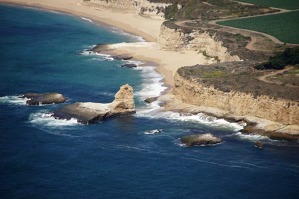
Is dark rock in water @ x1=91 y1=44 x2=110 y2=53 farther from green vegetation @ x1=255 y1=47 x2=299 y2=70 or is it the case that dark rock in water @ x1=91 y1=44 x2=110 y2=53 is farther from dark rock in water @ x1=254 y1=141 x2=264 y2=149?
dark rock in water @ x1=254 y1=141 x2=264 y2=149

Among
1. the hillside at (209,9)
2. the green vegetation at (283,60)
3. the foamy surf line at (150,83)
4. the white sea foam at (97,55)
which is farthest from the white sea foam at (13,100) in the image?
the hillside at (209,9)

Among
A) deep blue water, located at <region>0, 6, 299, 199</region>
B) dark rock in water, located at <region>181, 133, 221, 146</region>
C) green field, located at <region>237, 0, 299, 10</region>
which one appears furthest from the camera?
green field, located at <region>237, 0, 299, 10</region>

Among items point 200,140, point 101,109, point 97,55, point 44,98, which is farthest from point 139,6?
point 200,140

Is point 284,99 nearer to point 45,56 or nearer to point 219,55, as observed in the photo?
point 219,55

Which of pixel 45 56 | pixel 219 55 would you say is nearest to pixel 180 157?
pixel 219 55

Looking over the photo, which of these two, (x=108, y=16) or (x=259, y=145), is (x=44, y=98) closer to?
(x=259, y=145)

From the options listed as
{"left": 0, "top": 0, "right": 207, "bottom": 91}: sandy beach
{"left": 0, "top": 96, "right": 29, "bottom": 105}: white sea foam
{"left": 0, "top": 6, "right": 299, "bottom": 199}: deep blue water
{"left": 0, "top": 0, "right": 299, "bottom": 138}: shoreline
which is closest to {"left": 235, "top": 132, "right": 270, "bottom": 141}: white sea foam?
{"left": 0, "top": 6, "right": 299, "bottom": 199}: deep blue water
